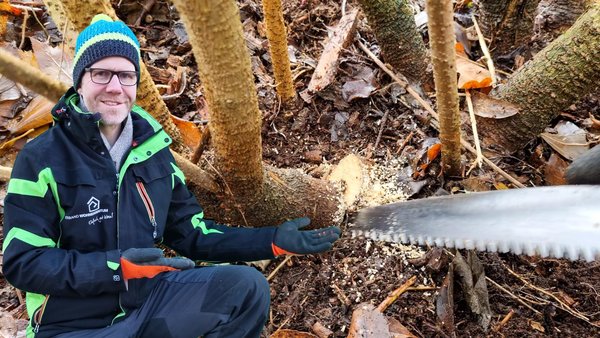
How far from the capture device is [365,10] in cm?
312

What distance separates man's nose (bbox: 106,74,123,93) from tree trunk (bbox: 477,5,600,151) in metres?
2.00

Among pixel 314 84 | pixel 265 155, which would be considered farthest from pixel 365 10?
pixel 265 155

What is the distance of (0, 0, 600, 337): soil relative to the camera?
2404mm

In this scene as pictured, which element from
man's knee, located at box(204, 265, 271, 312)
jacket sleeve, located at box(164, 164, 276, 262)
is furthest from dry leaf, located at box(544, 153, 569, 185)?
man's knee, located at box(204, 265, 271, 312)

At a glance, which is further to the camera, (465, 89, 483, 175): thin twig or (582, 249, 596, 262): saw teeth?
(465, 89, 483, 175): thin twig

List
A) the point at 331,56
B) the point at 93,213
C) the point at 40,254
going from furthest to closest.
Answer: the point at 331,56, the point at 93,213, the point at 40,254

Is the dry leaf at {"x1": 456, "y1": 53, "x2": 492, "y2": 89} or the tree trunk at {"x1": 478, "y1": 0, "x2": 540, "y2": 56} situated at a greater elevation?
the tree trunk at {"x1": 478, "y1": 0, "x2": 540, "y2": 56}

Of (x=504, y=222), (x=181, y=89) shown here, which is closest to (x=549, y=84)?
(x=504, y=222)

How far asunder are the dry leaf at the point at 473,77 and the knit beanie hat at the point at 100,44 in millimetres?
1906

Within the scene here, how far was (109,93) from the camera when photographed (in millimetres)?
1850

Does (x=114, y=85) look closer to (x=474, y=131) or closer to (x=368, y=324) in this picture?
(x=368, y=324)

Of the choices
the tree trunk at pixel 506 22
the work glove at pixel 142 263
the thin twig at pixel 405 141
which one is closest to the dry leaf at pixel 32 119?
the work glove at pixel 142 263

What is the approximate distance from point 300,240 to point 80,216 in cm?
83

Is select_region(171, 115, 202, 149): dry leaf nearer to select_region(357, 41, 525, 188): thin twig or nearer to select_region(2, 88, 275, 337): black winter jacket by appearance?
select_region(2, 88, 275, 337): black winter jacket
